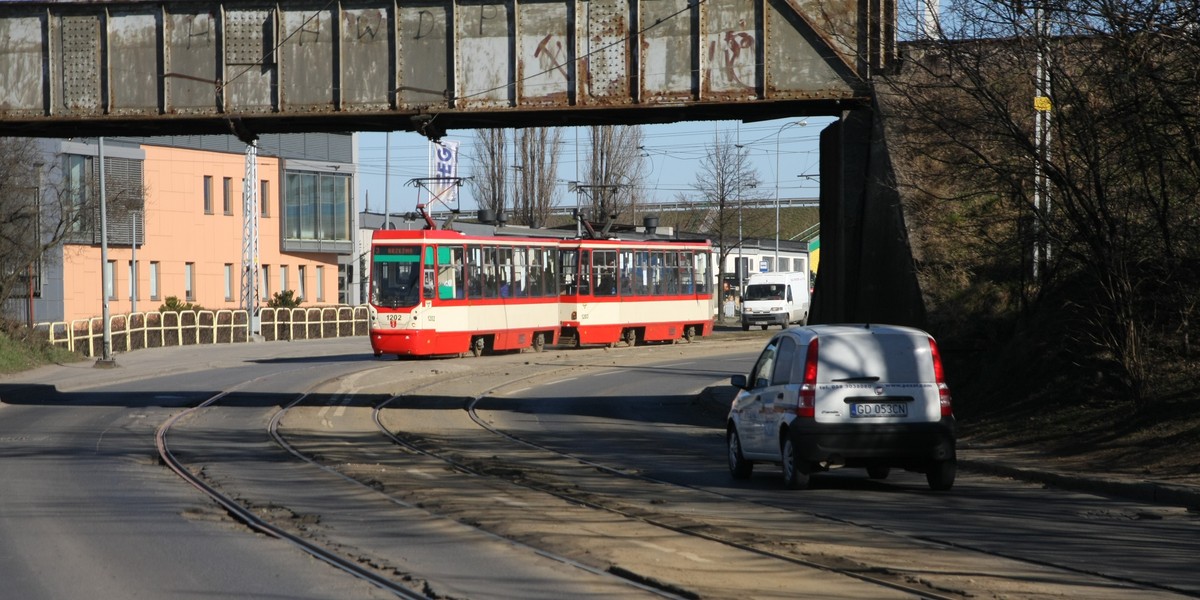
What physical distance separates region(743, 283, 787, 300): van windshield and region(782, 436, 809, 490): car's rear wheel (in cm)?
4935

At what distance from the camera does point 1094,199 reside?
1783 cm

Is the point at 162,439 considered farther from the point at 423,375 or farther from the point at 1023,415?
the point at 423,375

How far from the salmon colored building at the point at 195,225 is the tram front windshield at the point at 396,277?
1364 centimetres

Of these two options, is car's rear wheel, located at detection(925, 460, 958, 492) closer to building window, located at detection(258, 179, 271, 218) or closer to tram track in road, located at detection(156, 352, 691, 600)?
tram track in road, located at detection(156, 352, 691, 600)

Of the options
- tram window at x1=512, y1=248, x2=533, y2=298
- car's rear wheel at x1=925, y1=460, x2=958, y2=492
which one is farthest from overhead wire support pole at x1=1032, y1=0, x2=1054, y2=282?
tram window at x1=512, y1=248, x2=533, y2=298

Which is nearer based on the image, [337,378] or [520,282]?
[337,378]

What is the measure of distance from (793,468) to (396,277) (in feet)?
76.4

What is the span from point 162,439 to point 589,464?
6450 millimetres

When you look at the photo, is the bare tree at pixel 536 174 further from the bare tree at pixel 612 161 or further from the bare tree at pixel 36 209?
the bare tree at pixel 36 209

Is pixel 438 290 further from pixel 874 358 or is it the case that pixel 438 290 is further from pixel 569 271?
pixel 874 358

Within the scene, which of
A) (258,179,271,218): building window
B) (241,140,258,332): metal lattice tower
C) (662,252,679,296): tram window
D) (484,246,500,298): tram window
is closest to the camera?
(484,246,500,298): tram window

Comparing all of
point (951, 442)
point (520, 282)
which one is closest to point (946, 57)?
point (951, 442)

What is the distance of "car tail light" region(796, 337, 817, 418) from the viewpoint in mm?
13383

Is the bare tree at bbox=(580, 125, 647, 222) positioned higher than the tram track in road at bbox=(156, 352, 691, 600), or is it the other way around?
the bare tree at bbox=(580, 125, 647, 222)
